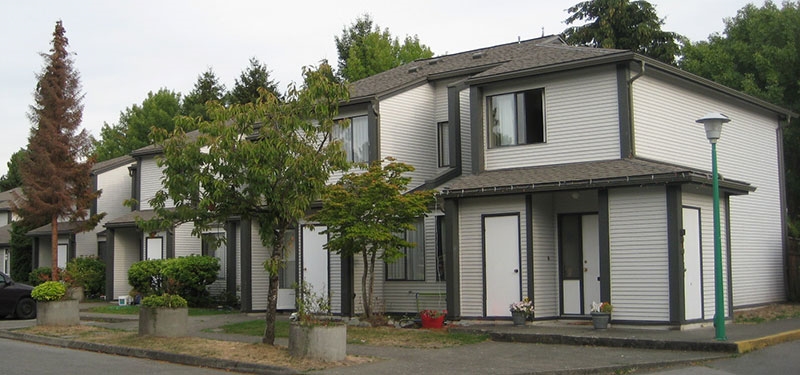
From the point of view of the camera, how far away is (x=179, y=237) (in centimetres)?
2984

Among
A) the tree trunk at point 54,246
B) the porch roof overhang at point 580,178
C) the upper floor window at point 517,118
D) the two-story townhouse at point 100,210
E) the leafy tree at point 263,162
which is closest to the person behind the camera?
the leafy tree at point 263,162

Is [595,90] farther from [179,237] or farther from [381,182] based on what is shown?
[179,237]

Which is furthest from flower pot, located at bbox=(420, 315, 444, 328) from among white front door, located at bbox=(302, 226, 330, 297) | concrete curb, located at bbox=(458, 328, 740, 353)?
white front door, located at bbox=(302, 226, 330, 297)

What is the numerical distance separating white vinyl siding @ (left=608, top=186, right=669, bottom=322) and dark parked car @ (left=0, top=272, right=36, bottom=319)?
17.3 m

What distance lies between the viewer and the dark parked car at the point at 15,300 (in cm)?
2419

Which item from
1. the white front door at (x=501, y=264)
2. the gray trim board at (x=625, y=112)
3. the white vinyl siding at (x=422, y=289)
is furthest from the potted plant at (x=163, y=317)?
the gray trim board at (x=625, y=112)

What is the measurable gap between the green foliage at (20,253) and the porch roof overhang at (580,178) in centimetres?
2735

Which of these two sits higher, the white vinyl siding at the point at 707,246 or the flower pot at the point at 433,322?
the white vinyl siding at the point at 707,246

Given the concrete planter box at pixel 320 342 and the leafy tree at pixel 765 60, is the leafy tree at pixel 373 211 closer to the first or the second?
the concrete planter box at pixel 320 342

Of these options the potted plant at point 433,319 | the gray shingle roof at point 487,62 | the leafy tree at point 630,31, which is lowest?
the potted plant at point 433,319

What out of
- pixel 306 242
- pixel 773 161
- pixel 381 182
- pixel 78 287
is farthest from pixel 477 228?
pixel 78 287

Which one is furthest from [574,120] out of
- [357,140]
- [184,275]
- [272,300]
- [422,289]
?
[184,275]

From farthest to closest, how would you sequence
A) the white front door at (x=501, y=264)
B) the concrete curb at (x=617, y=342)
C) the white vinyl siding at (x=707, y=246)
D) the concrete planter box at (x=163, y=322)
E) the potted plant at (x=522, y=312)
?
1. the white front door at (x=501, y=264)
2. the potted plant at (x=522, y=312)
3. the white vinyl siding at (x=707, y=246)
4. the concrete planter box at (x=163, y=322)
5. the concrete curb at (x=617, y=342)

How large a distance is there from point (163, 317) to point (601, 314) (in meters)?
8.96
